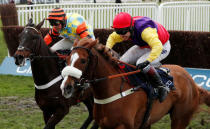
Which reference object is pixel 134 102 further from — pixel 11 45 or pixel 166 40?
pixel 11 45

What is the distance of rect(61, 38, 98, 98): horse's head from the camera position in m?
3.70

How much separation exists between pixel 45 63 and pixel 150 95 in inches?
66.5

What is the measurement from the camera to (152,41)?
177 inches

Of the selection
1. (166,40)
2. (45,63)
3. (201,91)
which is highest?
(166,40)

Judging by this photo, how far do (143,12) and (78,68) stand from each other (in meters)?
9.56

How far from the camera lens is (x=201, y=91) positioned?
546cm

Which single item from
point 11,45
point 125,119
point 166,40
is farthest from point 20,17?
point 125,119

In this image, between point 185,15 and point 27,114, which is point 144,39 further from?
point 185,15

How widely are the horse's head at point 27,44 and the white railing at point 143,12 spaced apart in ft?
A: 21.8

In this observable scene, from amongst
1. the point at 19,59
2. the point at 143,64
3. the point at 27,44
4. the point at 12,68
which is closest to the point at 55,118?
the point at 19,59

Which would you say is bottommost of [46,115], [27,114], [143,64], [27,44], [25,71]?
[27,114]

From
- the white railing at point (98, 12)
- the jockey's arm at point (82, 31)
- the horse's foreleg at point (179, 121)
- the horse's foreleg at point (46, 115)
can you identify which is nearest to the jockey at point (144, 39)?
the horse's foreleg at point (179, 121)

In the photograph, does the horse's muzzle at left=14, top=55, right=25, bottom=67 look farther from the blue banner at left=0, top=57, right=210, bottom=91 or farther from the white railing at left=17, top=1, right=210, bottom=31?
the white railing at left=17, top=1, right=210, bottom=31

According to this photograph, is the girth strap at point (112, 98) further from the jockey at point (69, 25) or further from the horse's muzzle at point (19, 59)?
the jockey at point (69, 25)
